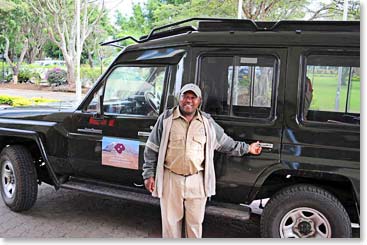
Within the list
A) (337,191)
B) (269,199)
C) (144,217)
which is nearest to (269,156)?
(269,199)

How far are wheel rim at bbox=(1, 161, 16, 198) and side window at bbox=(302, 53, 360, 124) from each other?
3.13 meters

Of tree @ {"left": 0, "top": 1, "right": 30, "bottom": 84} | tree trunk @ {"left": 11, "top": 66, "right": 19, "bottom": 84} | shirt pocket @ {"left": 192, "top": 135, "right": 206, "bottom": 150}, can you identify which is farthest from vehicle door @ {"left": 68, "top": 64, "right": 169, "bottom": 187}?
tree trunk @ {"left": 11, "top": 66, "right": 19, "bottom": 84}

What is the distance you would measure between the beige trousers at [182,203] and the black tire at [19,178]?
1.88m

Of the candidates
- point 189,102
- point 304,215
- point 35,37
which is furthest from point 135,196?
point 35,37

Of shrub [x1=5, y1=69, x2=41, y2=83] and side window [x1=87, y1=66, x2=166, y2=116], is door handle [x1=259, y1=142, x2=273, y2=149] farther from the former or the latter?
shrub [x1=5, y1=69, x2=41, y2=83]

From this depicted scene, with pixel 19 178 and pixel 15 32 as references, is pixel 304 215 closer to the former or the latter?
pixel 19 178

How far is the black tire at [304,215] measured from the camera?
3.03 m

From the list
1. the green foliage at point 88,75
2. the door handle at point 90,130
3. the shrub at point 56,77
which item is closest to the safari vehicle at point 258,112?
the door handle at point 90,130

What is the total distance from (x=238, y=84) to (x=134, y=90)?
1.09 m

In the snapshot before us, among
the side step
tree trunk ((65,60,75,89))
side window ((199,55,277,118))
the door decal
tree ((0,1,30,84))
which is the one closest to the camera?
side window ((199,55,277,118))

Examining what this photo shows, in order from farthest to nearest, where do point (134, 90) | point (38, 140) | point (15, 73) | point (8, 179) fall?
point (15, 73), point (8, 179), point (38, 140), point (134, 90)

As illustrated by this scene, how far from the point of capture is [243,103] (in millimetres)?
3330

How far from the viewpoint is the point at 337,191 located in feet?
10.7

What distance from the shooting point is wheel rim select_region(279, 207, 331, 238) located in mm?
3080
